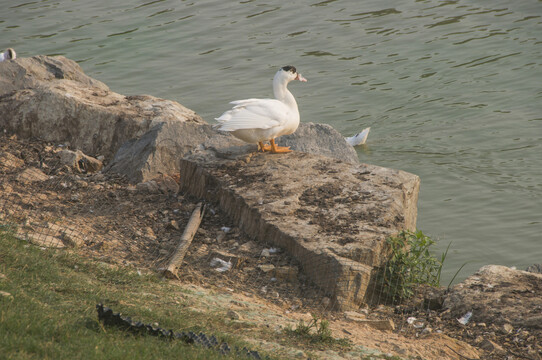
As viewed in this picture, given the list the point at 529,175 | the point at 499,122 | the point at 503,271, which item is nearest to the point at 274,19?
the point at 499,122

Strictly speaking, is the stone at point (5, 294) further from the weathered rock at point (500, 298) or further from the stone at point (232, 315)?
the weathered rock at point (500, 298)

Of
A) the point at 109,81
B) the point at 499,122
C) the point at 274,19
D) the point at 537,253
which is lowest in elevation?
the point at 537,253

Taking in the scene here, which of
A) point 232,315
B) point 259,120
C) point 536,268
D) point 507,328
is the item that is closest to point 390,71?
point 259,120

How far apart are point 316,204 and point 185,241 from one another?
1.33m

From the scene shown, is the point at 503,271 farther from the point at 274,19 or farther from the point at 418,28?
the point at 274,19

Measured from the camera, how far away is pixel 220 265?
5664 mm

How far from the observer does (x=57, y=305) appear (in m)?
4.05

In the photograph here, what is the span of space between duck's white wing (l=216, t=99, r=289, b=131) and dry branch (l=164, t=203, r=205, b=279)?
2.97 ft

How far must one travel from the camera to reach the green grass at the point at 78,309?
11.3 ft

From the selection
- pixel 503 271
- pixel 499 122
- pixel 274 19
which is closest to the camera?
pixel 503 271

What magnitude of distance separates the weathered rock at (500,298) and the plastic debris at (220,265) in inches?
76.3

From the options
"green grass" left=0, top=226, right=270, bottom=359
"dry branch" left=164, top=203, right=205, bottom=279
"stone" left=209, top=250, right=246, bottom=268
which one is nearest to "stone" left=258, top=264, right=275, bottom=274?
"stone" left=209, top=250, right=246, bottom=268

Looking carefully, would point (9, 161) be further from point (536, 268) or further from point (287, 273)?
point (536, 268)

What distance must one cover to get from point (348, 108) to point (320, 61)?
2252 millimetres
